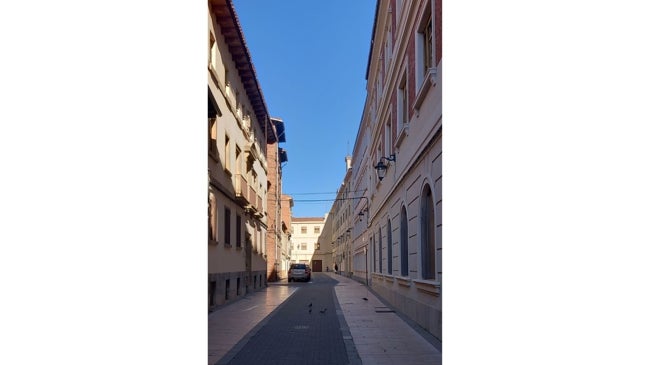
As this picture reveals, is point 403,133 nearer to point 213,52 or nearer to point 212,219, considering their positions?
point 212,219

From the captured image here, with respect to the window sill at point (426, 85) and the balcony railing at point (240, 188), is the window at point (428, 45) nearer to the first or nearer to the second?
the window sill at point (426, 85)

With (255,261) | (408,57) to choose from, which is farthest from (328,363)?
(255,261)

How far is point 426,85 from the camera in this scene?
905cm

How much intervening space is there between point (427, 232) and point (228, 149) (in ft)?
23.1

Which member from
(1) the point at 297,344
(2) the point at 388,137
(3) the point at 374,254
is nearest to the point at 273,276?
(3) the point at 374,254

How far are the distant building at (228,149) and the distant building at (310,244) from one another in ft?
182

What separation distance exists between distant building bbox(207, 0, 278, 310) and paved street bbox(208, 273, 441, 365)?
1990mm

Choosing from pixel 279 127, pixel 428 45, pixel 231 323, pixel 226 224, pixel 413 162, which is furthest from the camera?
pixel 279 127

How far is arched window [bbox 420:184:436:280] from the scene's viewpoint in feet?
32.5

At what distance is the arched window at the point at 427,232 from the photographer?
989 cm

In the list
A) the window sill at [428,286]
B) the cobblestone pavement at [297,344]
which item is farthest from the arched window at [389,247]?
the window sill at [428,286]

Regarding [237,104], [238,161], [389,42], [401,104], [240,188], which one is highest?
[389,42]
